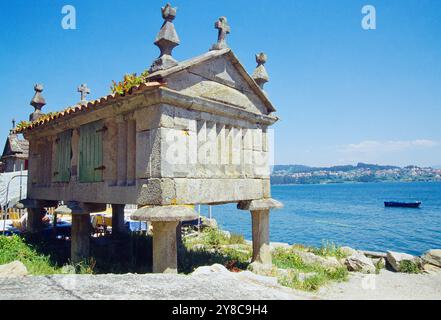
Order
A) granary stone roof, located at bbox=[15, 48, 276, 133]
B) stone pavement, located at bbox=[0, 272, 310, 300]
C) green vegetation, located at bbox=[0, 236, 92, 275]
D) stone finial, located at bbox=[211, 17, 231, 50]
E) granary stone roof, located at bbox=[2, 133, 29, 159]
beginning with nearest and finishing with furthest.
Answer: stone pavement, located at bbox=[0, 272, 310, 300]
granary stone roof, located at bbox=[15, 48, 276, 133]
green vegetation, located at bbox=[0, 236, 92, 275]
stone finial, located at bbox=[211, 17, 231, 50]
granary stone roof, located at bbox=[2, 133, 29, 159]

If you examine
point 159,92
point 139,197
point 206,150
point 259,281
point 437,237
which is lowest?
point 437,237

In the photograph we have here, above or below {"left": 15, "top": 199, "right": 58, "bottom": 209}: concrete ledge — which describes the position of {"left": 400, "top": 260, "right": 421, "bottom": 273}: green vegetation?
below

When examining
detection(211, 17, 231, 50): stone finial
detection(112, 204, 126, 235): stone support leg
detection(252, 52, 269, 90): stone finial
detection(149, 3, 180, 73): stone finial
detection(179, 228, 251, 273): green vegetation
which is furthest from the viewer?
detection(112, 204, 126, 235): stone support leg

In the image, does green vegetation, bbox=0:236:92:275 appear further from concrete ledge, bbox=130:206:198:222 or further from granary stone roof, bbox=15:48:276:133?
granary stone roof, bbox=15:48:276:133

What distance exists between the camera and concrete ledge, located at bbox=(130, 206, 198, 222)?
5668mm

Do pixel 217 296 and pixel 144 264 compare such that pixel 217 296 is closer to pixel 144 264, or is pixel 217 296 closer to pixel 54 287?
pixel 54 287

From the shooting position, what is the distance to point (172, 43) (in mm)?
6531

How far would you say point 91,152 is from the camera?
784 cm

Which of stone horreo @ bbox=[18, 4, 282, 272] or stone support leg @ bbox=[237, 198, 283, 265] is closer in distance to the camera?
stone horreo @ bbox=[18, 4, 282, 272]

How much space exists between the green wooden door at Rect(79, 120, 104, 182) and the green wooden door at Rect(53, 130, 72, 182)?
2.22 ft

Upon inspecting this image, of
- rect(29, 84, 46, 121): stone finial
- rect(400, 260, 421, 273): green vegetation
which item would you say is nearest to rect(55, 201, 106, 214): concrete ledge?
rect(29, 84, 46, 121): stone finial

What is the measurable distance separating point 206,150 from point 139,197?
5.66ft

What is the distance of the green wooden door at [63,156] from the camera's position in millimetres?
8680
